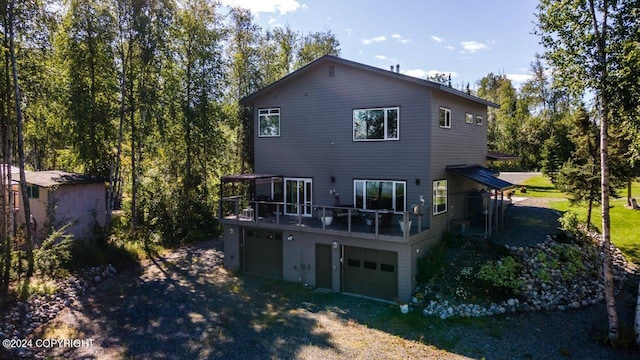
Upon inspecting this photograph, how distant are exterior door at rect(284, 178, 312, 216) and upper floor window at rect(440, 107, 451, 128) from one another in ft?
19.2

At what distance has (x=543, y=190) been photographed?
33.2 metres

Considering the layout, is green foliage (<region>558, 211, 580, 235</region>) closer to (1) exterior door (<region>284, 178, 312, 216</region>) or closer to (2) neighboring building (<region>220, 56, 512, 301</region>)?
(2) neighboring building (<region>220, 56, 512, 301</region>)

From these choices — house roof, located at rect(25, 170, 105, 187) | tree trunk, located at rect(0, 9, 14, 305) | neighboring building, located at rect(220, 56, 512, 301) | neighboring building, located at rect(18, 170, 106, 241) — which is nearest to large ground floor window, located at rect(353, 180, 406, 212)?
neighboring building, located at rect(220, 56, 512, 301)

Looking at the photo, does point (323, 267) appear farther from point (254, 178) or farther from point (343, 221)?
point (254, 178)

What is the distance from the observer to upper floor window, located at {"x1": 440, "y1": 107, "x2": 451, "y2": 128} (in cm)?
1485

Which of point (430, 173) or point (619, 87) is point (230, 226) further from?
point (619, 87)

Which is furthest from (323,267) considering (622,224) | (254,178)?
(622,224)

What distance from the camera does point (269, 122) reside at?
1775cm

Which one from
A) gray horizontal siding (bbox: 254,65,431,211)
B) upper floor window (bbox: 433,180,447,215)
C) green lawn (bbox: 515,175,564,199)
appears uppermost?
gray horizontal siding (bbox: 254,65,431,211)

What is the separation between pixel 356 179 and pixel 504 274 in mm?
6135

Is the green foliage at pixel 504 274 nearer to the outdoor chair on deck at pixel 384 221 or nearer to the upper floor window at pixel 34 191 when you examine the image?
the outdoor chair on deck at pixel 384 221

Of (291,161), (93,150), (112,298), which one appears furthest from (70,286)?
(291,161)

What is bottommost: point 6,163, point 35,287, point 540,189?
point 35,287

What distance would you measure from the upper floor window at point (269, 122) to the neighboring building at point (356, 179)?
0.05 m
